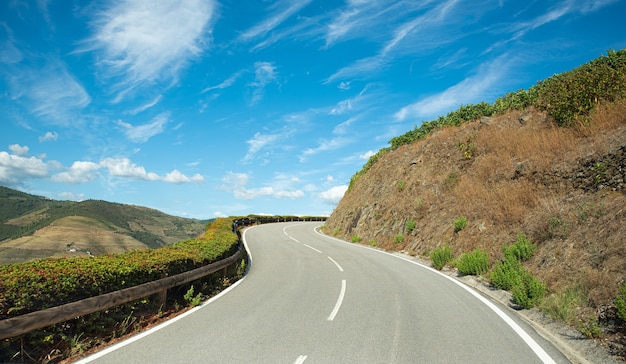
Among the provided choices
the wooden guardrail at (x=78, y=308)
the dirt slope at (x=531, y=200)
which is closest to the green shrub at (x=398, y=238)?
the dirt slope at (x=531, y=200)

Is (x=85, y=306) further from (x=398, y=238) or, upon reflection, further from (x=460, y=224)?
(x=398, y=238)

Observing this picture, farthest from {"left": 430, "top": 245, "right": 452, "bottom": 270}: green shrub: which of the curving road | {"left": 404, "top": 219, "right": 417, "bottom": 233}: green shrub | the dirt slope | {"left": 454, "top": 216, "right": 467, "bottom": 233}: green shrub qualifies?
{"left": 404, "top": 219, "right": 417, "bottom": 233}: green shrub

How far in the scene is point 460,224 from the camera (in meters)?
15.6

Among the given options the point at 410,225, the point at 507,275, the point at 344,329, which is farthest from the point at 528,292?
the point at 410,225

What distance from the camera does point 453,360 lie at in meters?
4.72

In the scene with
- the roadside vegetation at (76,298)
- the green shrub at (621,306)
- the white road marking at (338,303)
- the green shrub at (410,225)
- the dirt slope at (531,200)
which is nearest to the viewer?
the roadside vegetation at (76,298)

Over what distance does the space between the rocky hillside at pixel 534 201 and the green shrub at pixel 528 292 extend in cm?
23

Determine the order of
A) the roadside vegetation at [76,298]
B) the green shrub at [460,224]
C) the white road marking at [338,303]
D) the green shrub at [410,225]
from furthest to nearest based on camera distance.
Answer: the green shrub at [410,225] < the green shrub at [460,224] < the white road marking at [338,303] < the roadside vegetation at [76,298]

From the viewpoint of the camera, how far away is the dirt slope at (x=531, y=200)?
25.0ft

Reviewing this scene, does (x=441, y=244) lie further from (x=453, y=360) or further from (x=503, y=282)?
(x=453, y=360)

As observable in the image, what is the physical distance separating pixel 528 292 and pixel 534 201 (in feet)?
19.4

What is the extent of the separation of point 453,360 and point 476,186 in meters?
14.9

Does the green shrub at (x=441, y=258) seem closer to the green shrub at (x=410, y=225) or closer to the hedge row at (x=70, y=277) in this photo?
the green shrub at (x=410, y=225)

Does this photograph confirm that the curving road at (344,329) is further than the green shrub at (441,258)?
No
